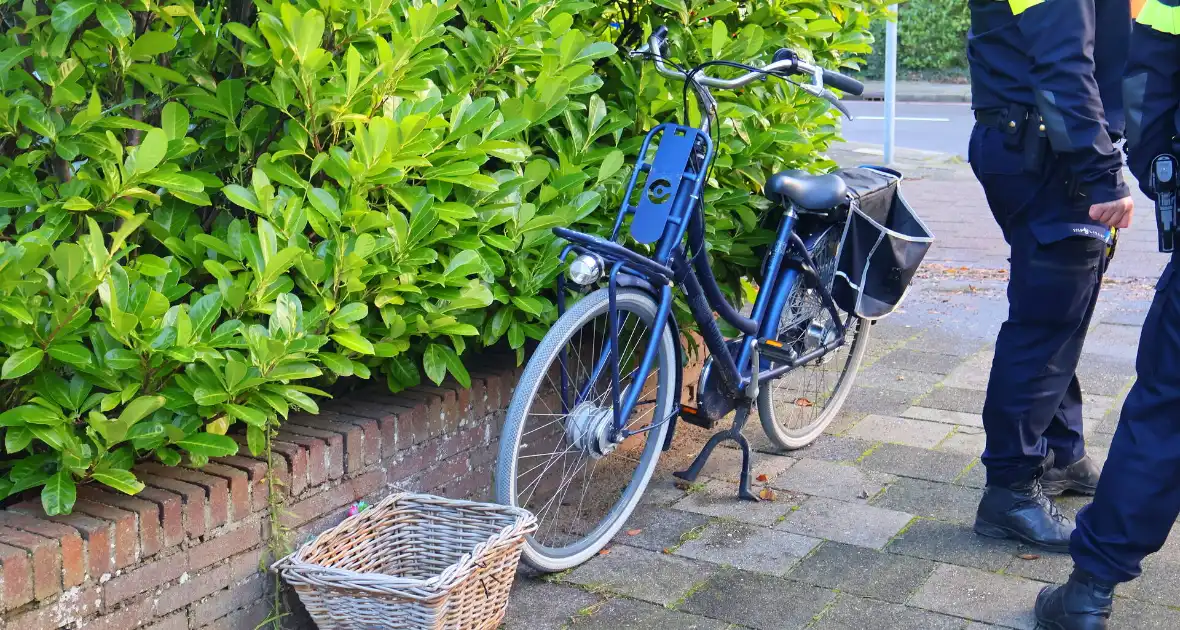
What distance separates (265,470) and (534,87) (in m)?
1.26

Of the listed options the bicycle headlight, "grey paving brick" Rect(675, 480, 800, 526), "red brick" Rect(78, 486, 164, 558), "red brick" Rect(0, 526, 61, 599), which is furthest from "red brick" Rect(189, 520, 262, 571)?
"grey paving brick" Rect(675, 480, 800, 526)

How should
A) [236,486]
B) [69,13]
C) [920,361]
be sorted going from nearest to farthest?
1. [69,13]
2. [236,486]
3. [920,361]

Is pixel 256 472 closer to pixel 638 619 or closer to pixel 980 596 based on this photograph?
pixel 638 619

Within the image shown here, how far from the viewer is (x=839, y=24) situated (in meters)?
4.36

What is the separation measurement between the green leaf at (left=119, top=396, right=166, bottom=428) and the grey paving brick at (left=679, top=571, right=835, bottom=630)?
4.83 ft

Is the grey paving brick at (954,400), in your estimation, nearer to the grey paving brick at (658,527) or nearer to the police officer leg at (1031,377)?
the police officer leg at (1031,377)

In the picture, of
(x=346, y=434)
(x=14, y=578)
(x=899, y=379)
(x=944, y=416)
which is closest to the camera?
(x=14, y=578)

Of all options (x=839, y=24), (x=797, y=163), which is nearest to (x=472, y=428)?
(x=797, y=163)

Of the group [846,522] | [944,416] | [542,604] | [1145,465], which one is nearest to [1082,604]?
[1145,465]

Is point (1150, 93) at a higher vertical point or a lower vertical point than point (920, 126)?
higher

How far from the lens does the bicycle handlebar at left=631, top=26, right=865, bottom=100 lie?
3.36m

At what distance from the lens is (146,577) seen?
2.54m

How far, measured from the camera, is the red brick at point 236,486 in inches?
107

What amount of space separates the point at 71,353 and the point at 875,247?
8.78ft
